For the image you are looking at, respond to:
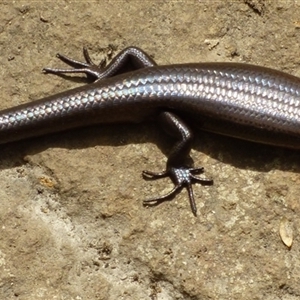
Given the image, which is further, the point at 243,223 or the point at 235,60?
the point at 235,60

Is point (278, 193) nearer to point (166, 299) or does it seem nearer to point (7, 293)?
point (166, 299)

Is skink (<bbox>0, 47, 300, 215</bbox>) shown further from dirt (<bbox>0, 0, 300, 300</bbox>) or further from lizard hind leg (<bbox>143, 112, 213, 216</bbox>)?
dirt (<bbox>0, 0, 300, 300</bbox>)

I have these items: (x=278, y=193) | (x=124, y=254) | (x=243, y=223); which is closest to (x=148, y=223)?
(x=124, y=254)

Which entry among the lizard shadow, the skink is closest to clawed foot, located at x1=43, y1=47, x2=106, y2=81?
the skink

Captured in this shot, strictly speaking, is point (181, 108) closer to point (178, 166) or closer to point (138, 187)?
point (178, 166)

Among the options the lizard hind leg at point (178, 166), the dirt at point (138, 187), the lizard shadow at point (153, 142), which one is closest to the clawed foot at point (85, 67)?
the dirt at point (138, 187)

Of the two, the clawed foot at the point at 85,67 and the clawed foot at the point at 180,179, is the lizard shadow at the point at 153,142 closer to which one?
the clawed foot at the point at 180,179

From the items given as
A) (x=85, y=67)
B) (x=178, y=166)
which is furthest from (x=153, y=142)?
(x=85, y=67)
